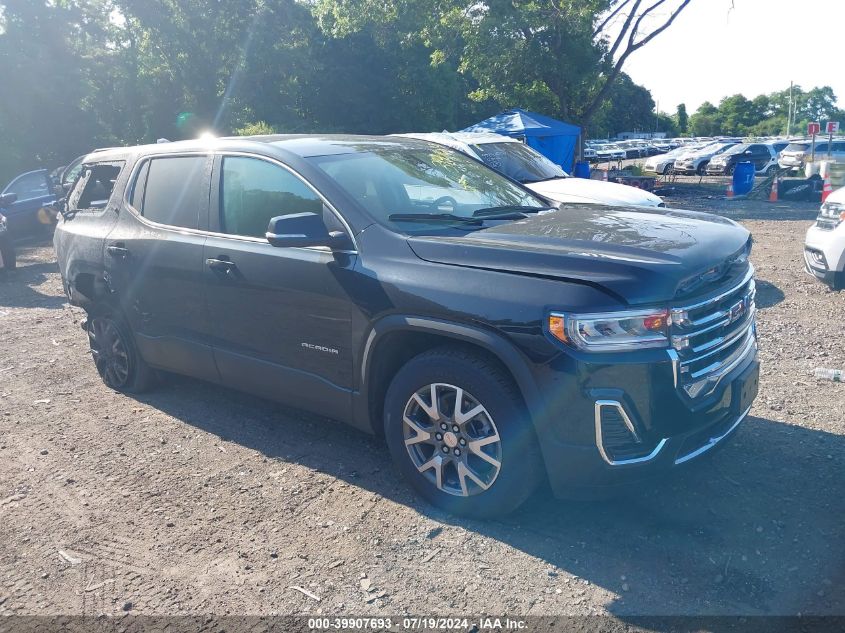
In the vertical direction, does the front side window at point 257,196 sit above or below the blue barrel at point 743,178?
above

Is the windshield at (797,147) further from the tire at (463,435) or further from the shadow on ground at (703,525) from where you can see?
the tire at (463,435)

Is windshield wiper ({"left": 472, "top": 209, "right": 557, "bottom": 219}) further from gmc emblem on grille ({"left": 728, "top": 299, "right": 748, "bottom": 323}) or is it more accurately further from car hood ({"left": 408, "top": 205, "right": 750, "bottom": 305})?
gmc emblem on grille ({"left": 728, "top": 299, "right": 748, "bottom": 323})

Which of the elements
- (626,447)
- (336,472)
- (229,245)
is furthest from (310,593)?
(229,245)

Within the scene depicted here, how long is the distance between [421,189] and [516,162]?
666 cm

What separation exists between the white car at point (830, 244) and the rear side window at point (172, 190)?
6.10 meters

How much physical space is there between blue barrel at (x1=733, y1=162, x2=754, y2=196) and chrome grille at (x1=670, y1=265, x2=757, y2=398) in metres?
20.3

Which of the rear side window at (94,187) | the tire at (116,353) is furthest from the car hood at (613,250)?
the rear side window at (94,187)

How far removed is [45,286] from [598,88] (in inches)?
757

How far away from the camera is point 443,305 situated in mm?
3592

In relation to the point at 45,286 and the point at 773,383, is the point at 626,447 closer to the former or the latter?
the point at 773,383

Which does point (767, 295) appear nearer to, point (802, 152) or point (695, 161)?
point (695, 161)

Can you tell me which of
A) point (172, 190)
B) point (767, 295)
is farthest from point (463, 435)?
point (767, 295)

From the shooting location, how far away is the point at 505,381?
3486 mm

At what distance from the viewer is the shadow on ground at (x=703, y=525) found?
314 cm
